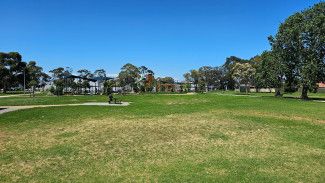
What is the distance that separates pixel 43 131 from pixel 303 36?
40898mm

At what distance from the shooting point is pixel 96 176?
1125 cm

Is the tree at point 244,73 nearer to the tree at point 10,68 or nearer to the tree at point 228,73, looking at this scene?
the tree at point 228,73

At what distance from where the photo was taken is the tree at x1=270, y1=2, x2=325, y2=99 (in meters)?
47.6

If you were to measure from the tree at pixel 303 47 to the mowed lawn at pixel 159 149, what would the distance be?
2846 centimetres

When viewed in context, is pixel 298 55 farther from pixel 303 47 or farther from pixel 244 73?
pixel 244 73

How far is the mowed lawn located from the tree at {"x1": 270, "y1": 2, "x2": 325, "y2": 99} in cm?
2846

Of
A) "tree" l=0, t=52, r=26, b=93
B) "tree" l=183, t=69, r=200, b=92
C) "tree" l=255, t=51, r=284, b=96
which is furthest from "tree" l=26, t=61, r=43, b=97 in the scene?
"tree" l=255, t=51, r=284, b=96

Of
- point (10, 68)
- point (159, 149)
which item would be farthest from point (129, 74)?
point (159, 149)

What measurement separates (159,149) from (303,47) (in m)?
41.0

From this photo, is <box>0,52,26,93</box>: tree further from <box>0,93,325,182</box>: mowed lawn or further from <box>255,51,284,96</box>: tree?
<box>0,93,325,182</box>: mowed lawn

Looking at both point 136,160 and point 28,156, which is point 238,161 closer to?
point 136,160

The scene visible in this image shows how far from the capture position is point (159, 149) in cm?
1427

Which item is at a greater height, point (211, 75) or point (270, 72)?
point (211, 75)

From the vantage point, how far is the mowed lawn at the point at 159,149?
37.8ft
